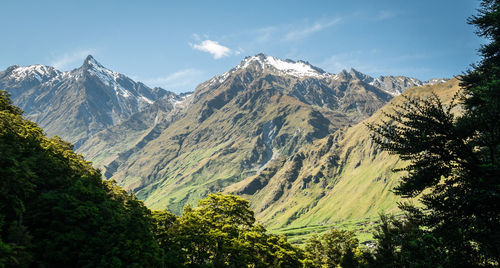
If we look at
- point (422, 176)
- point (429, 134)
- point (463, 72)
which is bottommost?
point (422, 176)

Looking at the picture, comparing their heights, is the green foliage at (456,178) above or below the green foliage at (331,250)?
above

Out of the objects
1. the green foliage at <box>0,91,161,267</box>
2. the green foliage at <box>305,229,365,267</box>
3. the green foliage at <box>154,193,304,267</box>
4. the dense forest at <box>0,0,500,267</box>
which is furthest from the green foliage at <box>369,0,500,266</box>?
the green foliage at <box>305,229,365,267</box>

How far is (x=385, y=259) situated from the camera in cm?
3328


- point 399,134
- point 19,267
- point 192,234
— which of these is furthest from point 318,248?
point 19,267

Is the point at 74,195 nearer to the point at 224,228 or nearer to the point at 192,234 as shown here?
the point at 192,234

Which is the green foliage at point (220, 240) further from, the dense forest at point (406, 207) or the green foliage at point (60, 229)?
the green foliage at point (60, 229)

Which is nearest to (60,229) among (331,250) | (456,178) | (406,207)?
(406,207)

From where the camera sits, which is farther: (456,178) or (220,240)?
(220,240)

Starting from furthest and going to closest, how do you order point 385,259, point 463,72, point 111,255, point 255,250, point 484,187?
1. point 255,250
2. point 463,72
3. point 385,259
4. point 111,255
5. point 484,187

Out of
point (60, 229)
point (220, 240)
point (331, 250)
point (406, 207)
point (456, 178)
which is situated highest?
point (456, 178)

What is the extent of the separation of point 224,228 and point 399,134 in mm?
25132

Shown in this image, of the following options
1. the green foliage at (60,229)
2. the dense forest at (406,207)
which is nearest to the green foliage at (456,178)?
the dense forest at (406,207)

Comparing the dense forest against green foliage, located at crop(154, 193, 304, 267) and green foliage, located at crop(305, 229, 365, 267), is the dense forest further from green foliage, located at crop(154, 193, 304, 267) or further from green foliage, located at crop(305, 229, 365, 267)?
green foliage, located at crop(305, 229, 365, 267)

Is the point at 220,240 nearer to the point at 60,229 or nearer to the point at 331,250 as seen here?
the point at 60,229
